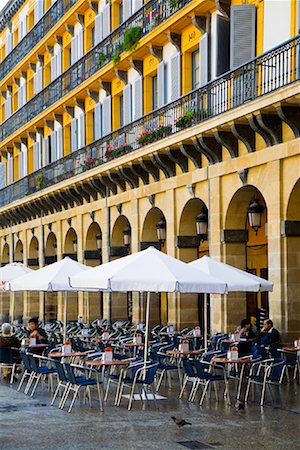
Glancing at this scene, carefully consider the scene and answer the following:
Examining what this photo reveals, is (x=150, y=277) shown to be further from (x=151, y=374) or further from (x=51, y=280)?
(x=51, y=280)

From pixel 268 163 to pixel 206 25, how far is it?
5400 millimetres

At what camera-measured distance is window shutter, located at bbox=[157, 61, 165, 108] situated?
2672 cm

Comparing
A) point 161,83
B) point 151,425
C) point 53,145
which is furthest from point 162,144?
point 53,145

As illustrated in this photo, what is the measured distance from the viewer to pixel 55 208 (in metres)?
36.9

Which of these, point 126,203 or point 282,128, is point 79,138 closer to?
point 126,203

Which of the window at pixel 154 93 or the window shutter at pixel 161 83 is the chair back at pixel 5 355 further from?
the window at pixel 154 93

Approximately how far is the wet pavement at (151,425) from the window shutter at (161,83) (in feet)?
42.8

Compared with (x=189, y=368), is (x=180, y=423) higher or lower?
lower

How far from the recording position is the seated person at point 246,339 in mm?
18391

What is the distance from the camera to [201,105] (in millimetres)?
22750

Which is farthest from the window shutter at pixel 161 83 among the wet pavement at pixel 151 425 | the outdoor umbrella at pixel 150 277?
the wet pavement at pixel 151 425

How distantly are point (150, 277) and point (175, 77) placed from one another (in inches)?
468

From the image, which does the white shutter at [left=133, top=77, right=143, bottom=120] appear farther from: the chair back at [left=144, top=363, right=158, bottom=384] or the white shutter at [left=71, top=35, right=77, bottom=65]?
the chair back at [left=144, top=363, right=158, bottom=384]

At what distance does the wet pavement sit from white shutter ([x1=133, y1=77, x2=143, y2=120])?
1433 cm
